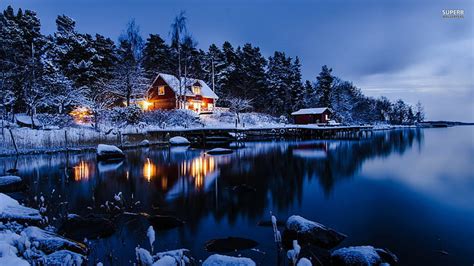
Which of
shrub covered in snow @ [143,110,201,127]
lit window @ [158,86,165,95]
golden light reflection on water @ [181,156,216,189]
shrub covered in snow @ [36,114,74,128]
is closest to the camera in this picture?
golden light reflection on water @ [181,156,216,189]

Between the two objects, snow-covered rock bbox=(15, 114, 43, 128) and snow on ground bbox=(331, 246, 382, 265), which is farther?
snow-covered rock bbox=(15, 114, 43, 128)

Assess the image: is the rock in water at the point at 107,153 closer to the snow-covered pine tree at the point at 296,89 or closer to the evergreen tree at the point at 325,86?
the snow-covered pine tree at the point at 296,89

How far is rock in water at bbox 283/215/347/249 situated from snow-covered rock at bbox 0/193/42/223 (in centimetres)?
624

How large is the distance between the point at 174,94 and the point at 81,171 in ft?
122

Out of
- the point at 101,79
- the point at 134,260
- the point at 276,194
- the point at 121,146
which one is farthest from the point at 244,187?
the point at 101,79

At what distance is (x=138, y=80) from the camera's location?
174 feet

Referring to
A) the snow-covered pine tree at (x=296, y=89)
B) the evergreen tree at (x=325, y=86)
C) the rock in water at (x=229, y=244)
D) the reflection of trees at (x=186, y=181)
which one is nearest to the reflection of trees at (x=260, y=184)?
the reflection of trees at (x=186, y=181)

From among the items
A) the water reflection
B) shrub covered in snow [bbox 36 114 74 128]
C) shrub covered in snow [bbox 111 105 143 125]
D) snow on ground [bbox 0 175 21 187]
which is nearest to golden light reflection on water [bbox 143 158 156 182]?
the water reflection

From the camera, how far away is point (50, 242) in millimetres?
6406

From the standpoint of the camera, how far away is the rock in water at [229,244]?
25.5 feet

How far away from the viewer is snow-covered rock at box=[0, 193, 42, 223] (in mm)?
8023

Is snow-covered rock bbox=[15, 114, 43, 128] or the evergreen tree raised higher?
the evergreen tree

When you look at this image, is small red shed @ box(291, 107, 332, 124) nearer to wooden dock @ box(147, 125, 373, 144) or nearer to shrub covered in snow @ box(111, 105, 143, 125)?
wooden dock @ box(147, 125, 373, 144)

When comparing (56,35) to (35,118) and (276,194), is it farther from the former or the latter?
(276,194)
